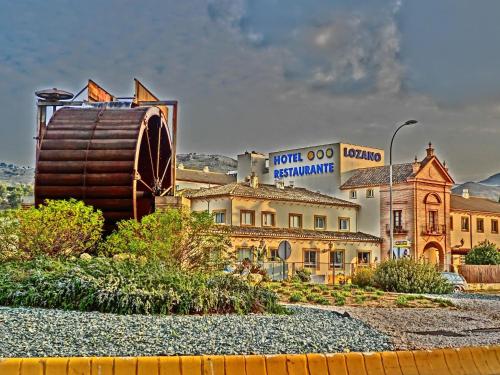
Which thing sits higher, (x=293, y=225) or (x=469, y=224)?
(x=469, y=224)

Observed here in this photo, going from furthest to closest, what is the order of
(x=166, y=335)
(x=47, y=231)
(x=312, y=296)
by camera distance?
(x=312, y=296), (x=47, y=231), (x=166, y=335)

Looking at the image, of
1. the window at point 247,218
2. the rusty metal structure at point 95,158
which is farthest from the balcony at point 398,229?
the rusty metal structure at point 95,158

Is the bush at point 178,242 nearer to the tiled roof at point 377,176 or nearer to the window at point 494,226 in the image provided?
the tiled roof at point 377,176

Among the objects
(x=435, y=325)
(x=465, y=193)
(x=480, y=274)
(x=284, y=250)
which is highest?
(x=465, y=193)

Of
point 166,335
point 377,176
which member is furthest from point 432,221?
point 166,335

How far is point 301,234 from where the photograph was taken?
173 feet

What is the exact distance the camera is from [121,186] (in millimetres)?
23500

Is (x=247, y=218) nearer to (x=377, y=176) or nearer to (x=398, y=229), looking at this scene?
(x=377, y=176)

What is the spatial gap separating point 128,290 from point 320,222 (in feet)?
149

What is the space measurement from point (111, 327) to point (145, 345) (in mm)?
1202

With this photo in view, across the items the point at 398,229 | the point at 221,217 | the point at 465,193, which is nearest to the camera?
the point at 221,217

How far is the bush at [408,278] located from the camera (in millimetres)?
25469

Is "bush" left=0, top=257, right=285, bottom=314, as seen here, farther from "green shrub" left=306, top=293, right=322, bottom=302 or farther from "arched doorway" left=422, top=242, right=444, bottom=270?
"arched doorway" left=422, top=242, right=444, bottom=270

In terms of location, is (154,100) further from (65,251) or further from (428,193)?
(428,193)
